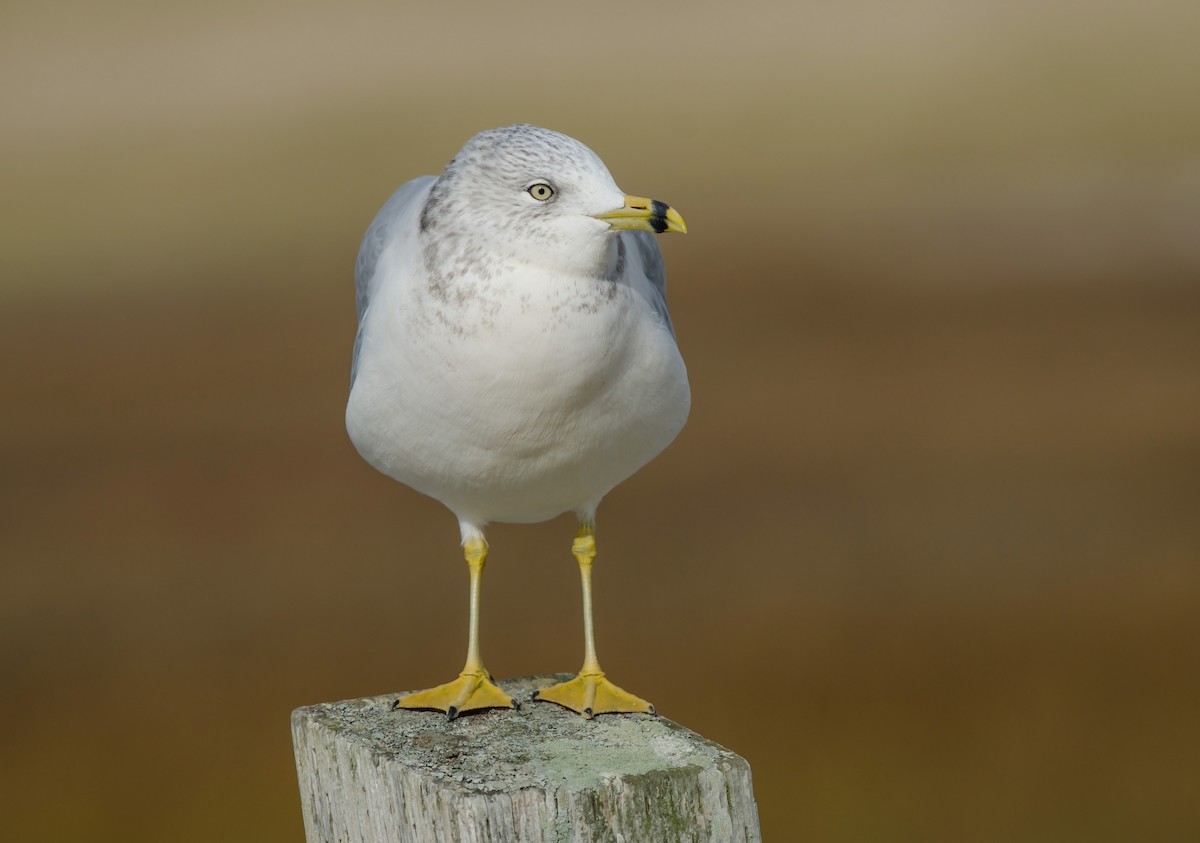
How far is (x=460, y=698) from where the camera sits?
3.02 m

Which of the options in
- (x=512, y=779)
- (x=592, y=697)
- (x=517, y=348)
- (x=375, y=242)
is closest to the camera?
(x=512, y=779)

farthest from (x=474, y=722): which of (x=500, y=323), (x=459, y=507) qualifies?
(x=500, y=323)

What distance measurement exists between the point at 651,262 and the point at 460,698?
3.32 ft

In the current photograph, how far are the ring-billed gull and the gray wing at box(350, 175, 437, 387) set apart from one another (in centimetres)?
5

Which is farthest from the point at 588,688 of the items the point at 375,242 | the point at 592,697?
the point at 375,242

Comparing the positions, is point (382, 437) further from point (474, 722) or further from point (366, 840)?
point (366, 840)

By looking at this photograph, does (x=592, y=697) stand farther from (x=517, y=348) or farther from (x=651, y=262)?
(x=651, y=262)

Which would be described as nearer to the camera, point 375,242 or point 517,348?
point 517,348

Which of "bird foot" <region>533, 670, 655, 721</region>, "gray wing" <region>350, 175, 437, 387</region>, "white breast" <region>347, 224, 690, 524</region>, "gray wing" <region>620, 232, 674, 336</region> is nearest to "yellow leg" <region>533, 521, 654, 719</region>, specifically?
"bird foot" <region>533, 670, 655, 721</region>

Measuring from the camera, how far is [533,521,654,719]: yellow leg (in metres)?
2.99

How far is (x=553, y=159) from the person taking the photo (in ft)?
8.79

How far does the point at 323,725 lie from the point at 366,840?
0.88 feet

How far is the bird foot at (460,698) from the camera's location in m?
3.01

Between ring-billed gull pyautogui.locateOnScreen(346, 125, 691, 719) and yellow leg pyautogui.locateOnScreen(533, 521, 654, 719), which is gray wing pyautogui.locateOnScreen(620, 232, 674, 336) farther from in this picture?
yellow leg pyautogui.locateOnScreen(533, 521, 654, 719)
